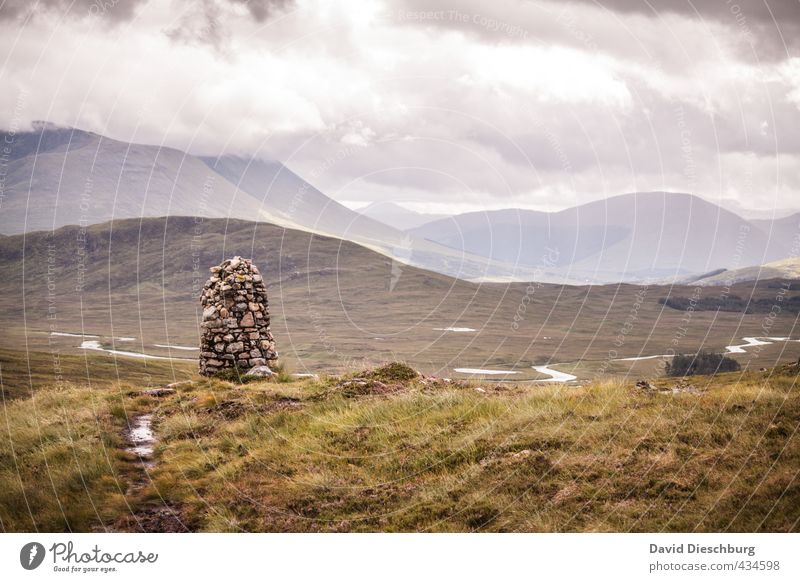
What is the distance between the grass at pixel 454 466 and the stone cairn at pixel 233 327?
375 inches

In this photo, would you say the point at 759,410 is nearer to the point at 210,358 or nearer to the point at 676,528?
the point at 676,528

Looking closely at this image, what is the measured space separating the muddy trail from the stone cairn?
33.9 feet

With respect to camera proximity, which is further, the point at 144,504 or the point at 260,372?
the point at 260,372

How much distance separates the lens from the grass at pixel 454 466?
10.9m

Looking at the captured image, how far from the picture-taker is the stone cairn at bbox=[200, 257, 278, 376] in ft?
90.8

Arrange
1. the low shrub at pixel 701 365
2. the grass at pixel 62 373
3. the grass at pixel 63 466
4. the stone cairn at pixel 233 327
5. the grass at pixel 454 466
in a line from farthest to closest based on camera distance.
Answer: the low shrub at pixel 701 365 < the grass at pixel 62 373 < the stone cairn at pixel 233 327 < the grass at pixel 63 466 < the grass at pixel 454 466

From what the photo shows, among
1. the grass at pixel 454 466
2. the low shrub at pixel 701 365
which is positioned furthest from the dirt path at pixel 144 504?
the low shrub at pixel 701 365

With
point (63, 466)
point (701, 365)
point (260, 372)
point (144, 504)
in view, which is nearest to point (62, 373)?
point (260, 372)

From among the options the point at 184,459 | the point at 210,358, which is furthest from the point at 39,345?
the point at 184,459

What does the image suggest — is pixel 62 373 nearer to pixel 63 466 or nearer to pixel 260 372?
pixel 260 372

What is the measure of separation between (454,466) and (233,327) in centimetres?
1746

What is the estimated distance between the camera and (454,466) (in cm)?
1283

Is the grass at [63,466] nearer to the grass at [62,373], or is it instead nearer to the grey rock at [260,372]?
the grey rock at [260,372]
